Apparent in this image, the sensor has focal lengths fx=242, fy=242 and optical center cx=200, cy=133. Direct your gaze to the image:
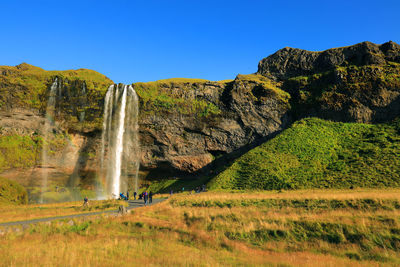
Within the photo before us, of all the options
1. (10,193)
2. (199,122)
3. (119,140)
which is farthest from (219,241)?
(199,122)

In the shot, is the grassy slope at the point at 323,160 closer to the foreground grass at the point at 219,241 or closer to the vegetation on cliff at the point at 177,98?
the vegetation on cliff at the point at 177,98

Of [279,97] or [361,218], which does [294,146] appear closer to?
[279,97]

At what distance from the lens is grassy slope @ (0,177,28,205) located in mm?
33938

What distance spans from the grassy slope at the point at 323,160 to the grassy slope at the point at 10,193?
29532 mm

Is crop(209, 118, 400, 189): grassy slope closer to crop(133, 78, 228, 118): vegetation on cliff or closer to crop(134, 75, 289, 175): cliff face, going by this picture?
crop(134, 75, 289, 175): cliff face

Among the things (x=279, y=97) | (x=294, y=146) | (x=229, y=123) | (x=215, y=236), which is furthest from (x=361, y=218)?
(x=279, y=97)

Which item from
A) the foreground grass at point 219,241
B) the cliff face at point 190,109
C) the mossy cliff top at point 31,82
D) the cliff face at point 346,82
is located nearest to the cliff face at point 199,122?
the cliff face at point 190,109

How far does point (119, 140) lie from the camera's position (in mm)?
51688

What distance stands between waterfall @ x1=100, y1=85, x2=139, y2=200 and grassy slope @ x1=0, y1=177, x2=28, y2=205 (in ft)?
49.8

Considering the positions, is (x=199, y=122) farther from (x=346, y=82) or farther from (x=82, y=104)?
(x=346, y=82)

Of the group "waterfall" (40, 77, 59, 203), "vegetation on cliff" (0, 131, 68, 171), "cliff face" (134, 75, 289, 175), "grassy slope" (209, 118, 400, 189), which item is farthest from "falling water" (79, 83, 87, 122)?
"grassy slope" (209, 118, 400, 189)

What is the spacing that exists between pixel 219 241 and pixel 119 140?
1766 inches

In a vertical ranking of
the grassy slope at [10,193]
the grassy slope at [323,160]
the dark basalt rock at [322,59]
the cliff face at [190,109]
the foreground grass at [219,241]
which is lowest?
the grassy slope at [10,193]

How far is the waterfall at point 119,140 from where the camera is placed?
50.9 m
